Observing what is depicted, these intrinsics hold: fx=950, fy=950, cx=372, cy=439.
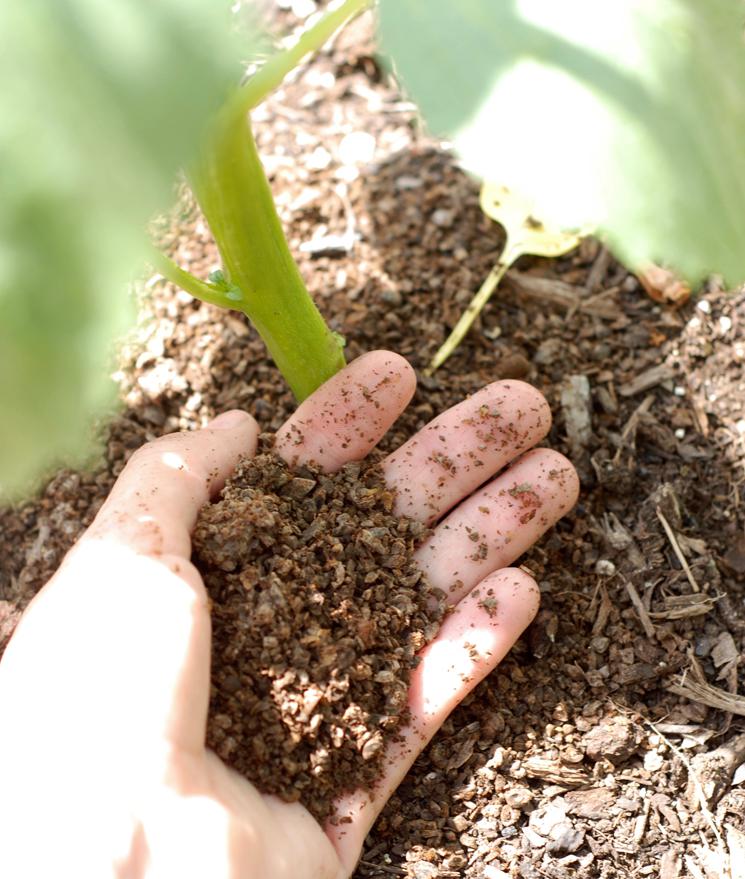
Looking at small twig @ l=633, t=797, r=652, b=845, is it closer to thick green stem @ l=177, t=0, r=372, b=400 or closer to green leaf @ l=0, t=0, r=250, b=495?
thick green stem @ l=177, t=0, r=372, b=400

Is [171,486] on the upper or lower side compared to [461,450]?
upper

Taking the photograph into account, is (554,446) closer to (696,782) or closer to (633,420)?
(633,420)

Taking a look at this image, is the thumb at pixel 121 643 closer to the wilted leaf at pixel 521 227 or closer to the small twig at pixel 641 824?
the small twig at pixel 641 824

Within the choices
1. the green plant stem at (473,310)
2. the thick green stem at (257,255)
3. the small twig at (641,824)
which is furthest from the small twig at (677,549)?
the thick green stem at (257,255)

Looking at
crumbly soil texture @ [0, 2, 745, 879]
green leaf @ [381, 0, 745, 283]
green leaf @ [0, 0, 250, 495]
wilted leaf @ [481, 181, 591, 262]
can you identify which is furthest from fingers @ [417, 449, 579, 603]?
green leaf @ [0, 0, 250, 495]

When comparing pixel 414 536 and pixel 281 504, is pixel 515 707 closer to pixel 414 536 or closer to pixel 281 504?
pixel 414 536

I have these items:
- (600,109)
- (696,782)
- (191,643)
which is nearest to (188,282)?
(191,643)
